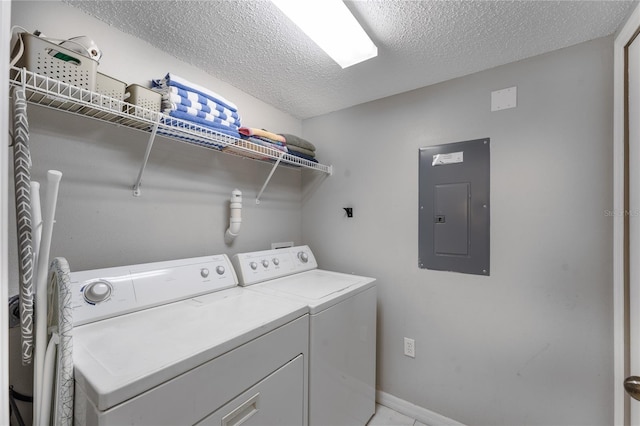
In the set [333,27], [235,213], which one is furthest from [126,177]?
[333,27]

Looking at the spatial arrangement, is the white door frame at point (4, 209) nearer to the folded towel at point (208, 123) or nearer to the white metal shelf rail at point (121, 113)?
the white metal shelf rail at point (121, 113)

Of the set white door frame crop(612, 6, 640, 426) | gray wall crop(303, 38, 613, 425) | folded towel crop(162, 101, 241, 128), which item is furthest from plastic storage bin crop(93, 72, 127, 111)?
white door frame crop(612, 6, 640, 426)

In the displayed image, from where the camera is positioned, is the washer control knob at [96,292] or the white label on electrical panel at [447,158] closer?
the washer control knob at [96,292]

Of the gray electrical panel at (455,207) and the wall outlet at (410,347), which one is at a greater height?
the gray electrical panel at (455,207)

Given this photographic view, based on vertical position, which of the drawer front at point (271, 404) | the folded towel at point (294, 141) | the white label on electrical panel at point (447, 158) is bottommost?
the drawer front at point (271, 404)

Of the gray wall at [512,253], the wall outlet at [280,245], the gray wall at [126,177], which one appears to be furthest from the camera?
the wall outlet at [280,245]

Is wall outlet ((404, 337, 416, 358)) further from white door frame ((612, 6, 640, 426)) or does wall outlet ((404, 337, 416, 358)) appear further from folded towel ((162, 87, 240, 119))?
folded towel ((162, 87, 240, 119))

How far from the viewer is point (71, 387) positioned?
2.39 ft

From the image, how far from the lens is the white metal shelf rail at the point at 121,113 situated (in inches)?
36.7

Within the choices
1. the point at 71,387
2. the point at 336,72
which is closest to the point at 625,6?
the point at 336,72

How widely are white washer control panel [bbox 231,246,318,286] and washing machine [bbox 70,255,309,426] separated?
0.18 m

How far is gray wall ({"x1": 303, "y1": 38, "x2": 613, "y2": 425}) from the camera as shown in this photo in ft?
4.50

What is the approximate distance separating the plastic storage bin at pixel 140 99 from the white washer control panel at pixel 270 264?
0.88m

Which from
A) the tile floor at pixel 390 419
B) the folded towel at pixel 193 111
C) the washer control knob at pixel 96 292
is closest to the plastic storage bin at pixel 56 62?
the folded towel at pixel 193 111
